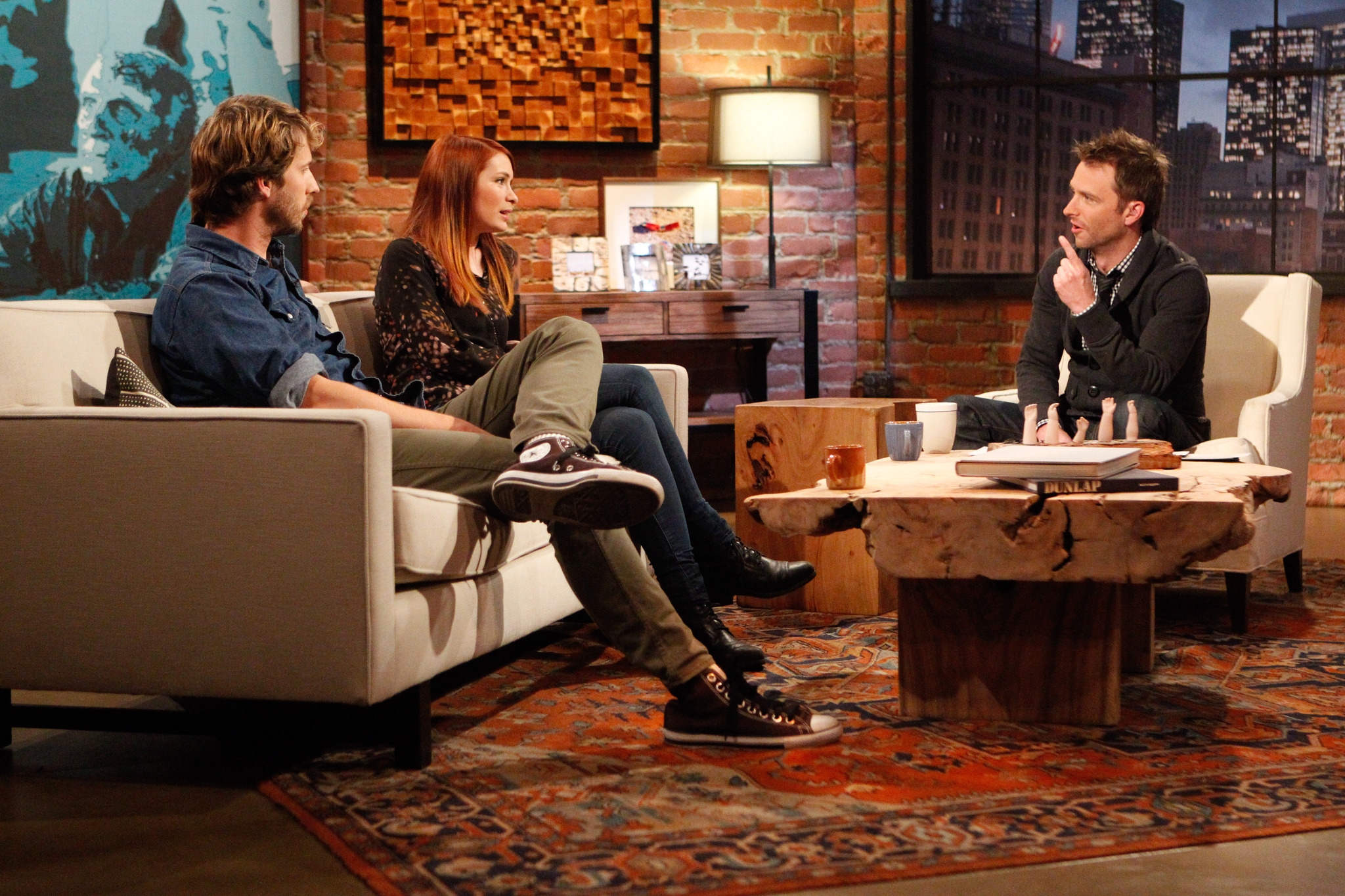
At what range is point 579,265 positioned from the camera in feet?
16.0

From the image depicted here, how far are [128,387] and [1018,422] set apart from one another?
2.18 meters

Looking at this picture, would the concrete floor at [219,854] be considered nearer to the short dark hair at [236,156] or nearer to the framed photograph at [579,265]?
the short dark hair at [236,156]

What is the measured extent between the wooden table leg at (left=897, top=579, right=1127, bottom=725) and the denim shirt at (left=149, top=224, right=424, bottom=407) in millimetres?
1109

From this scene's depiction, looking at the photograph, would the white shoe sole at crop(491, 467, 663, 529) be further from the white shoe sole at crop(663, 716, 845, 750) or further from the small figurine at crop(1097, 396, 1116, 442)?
the small figurine at crop(1097, 396, 1116, 442)

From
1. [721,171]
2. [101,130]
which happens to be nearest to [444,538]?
[101,130]

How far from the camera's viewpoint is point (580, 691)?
2.65 m

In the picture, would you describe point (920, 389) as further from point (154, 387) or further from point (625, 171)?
point (154, 387)

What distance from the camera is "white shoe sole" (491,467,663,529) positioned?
6.95 ft

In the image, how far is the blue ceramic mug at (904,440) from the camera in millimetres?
2641

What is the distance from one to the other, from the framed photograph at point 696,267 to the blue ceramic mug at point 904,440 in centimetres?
234

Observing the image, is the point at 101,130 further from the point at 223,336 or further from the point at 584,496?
the point at 584,496

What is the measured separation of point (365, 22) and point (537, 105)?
67cm

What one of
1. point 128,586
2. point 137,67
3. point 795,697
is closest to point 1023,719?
point 795,697

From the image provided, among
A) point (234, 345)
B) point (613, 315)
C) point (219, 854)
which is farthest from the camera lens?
point (613, 315)
